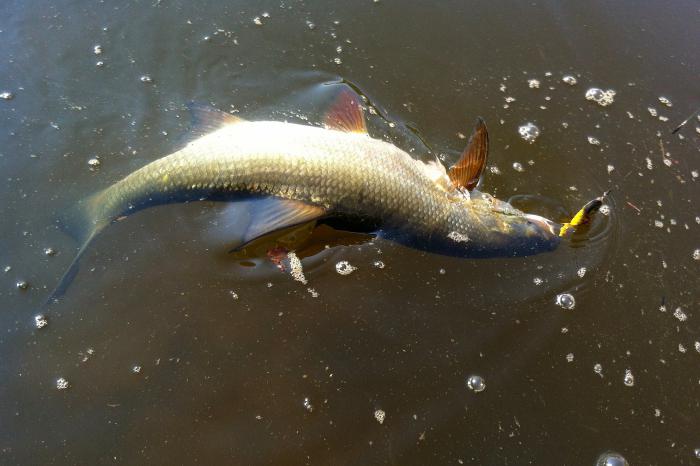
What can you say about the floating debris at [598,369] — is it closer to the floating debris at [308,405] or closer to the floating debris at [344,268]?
the floating debris at [344,268]

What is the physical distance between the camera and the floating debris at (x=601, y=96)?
380cm

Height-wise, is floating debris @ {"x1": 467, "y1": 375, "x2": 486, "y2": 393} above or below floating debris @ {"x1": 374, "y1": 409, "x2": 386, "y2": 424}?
above

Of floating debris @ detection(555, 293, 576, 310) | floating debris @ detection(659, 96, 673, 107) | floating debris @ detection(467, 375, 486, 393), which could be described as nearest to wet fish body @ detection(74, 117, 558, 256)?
floating debris @ detection(555, 293, 576, 310)

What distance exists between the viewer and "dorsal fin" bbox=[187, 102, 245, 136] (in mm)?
2918

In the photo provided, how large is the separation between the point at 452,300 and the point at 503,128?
4.45 feet

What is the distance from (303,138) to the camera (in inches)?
107

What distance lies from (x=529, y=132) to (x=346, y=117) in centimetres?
140

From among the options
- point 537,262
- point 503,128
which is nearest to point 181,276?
point 537,262

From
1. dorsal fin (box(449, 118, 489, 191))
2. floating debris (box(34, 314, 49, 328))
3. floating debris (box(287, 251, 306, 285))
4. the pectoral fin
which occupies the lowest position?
floating debris (box(34, 314, 49, 328))

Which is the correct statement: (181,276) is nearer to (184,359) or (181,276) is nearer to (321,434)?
(184,359)

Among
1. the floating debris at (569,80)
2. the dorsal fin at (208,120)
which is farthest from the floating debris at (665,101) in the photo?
the dorsal fin at (208,120)

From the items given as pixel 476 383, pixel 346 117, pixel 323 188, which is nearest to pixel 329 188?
pixel 323 188

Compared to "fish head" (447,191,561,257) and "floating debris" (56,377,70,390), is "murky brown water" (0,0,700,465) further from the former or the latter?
"fish head" (447,191,561,257)

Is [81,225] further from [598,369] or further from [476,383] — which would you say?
[598,369]
